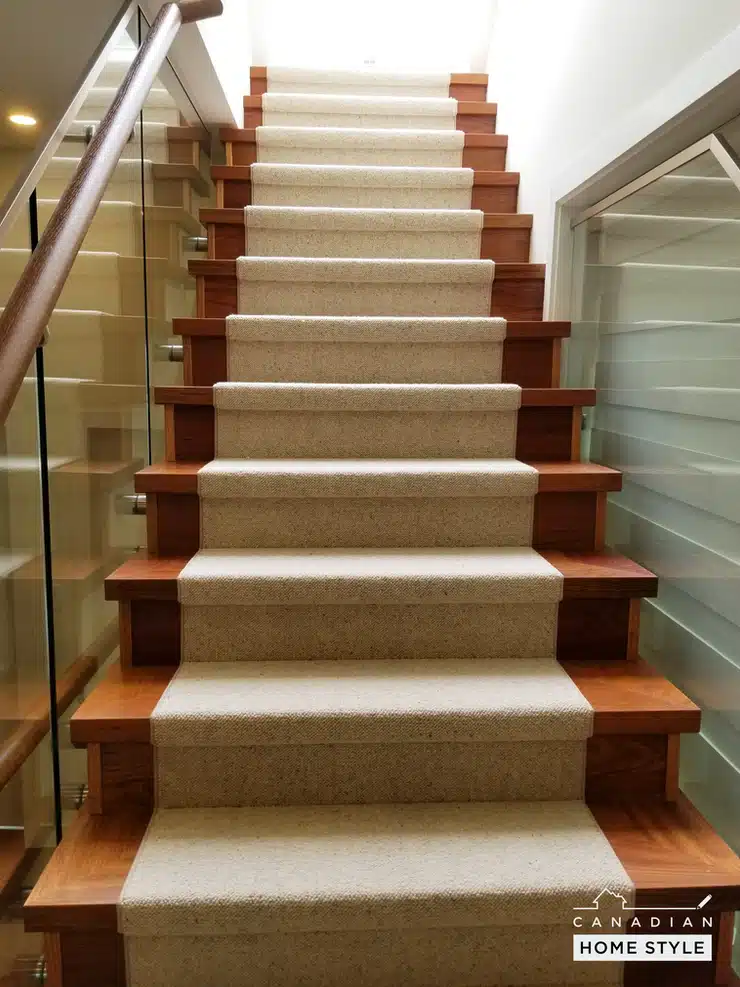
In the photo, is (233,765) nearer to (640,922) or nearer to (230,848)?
(230,848)

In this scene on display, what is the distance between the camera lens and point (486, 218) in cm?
284

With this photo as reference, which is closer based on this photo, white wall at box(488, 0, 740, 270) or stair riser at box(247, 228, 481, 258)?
white wall at box(488, 0, 740, 270)

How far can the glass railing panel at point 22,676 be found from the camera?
1356mm

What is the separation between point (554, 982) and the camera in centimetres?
131

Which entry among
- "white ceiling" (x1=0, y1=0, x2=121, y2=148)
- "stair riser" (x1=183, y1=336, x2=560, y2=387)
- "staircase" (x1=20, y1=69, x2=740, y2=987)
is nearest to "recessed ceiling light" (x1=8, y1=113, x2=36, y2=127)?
"white ceiling" (x1=0, y1=0, x2=121, y2=148)

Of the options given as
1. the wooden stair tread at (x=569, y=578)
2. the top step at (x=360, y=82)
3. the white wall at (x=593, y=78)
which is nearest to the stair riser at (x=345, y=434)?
the wooden stair tread at (x=569, y=578)

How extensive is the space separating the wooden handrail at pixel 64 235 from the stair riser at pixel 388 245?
886 millimetres

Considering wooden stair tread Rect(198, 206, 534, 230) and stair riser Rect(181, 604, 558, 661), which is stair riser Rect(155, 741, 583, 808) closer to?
stair riser Rect(181, 604, 558, 661)

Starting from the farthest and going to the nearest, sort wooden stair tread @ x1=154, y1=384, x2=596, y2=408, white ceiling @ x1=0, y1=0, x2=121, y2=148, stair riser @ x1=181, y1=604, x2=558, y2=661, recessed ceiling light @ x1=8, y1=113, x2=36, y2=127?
1. recessed ceiling light @ x1=8, y1=113, x2=36, y2=127
2. white ceiling @ x1=0, y1=0, x2=121, y2=148
3. wooden stair tread @ x1=154, y1=384, x2=596, y2=408
4. stair riser @ x1=181, y1=604, x2=558, y2=661

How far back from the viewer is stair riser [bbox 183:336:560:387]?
2.30 meters

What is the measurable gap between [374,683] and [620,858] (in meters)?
0.54

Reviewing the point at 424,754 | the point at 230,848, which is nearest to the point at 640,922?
the point at 424,754

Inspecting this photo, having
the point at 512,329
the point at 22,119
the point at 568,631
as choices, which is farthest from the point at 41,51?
the point at 568,631

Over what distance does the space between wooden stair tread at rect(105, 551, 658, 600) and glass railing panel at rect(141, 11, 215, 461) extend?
0.65 m
